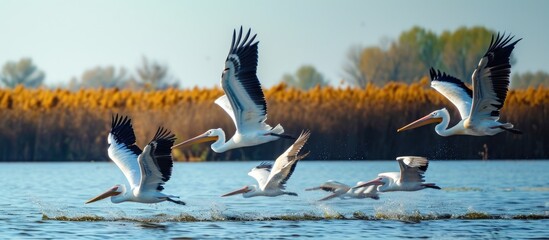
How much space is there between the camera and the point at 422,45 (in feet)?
235

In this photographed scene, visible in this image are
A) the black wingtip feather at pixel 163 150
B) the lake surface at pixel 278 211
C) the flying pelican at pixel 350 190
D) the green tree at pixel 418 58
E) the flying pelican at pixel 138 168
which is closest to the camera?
the black wingtip feather at pixel 163 150

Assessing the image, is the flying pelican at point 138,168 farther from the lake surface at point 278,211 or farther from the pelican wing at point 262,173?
the pelican wing at point 262,173

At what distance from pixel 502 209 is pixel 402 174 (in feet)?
6.98

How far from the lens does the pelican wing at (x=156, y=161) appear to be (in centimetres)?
1502

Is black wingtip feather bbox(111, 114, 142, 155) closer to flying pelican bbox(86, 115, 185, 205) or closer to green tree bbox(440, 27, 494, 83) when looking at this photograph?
flying pelican bbox(86, 115, 185, 205)

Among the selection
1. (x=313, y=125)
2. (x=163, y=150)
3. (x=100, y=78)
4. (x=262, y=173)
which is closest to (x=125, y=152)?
(x=163, y=150)

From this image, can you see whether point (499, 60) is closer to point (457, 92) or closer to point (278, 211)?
point (457, 92)

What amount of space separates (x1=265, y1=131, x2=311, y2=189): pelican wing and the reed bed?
9.86 m

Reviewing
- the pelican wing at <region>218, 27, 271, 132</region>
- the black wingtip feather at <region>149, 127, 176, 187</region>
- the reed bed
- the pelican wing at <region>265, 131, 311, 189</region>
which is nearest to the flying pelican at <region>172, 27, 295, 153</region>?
the pelican wing at <region>218, 27, 271, 132</region>

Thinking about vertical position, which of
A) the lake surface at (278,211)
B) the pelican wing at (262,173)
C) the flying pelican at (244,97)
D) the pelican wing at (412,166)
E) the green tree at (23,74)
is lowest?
the lake surface at (278,211)

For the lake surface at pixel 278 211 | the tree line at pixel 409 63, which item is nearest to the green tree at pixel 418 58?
the tree line at pixel 409 63

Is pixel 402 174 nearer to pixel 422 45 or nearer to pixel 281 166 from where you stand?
pixel 281 166

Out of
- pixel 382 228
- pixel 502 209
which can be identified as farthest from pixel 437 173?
pixel 382 228

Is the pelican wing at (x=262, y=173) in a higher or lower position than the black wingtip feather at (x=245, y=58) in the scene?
lower
